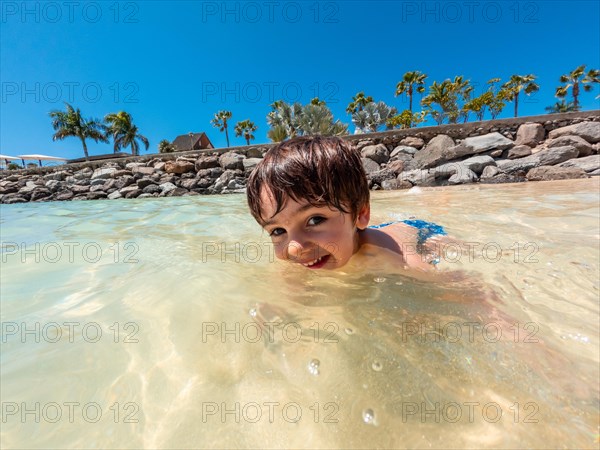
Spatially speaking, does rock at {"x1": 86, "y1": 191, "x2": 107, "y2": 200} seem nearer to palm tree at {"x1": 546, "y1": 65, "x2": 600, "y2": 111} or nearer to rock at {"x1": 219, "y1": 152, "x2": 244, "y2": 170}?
rock at {"x1": 219, "y1": 152, "x2": 244, "y2": 170}

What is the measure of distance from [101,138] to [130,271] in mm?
38311

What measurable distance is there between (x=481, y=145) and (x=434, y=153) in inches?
40.1

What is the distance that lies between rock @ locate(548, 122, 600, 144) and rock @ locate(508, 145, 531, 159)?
1.08 m

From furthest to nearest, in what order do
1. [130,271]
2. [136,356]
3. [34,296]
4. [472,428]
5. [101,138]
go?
[101,138] < [130,271] < [34,296] < [136,356] < [472,428]

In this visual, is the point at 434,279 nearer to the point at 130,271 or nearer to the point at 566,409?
the point at 566,409

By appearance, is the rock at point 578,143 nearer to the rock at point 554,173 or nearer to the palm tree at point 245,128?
the rock at point 554,173

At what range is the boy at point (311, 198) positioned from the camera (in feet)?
4.23

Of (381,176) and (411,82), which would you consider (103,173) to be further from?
(411,82)

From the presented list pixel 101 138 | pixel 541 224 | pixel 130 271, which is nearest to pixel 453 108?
pixel 541 224

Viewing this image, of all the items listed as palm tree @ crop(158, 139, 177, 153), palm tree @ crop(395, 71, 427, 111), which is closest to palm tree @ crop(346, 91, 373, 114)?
palm tree @ crop(395, 71, 427, 111)

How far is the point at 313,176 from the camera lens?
131 cm

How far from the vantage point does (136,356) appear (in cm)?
98

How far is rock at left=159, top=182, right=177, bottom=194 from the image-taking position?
329 inches

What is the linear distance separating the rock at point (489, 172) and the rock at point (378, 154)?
8.24ft
